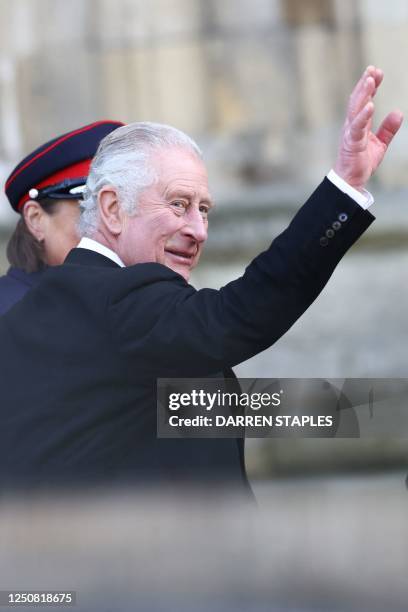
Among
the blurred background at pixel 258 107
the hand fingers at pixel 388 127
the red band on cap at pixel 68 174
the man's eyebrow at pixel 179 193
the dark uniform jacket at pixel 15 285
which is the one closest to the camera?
the hand fingers at pixel 388 127

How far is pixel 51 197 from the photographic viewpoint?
285cm

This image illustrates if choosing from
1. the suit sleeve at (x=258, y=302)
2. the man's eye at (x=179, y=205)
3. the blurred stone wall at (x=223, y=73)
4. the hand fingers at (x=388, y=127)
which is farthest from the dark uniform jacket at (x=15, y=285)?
the blurred stone wall at (x=223, y=73)

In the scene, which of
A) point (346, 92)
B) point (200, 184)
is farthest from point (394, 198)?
point (200, 184)

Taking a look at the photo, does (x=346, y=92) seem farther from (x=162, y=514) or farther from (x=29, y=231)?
(x=162, y=514)

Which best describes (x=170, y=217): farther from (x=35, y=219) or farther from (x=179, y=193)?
(x=35, y=219)

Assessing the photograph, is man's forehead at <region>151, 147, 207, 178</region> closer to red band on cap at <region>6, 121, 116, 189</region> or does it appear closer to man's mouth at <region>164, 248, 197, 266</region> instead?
man's mouth at <region>164, 248, 197, 266</region>

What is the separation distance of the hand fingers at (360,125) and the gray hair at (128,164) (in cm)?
39

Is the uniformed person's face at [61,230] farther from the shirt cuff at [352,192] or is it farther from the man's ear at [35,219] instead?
the shirt cuff at [352,192]

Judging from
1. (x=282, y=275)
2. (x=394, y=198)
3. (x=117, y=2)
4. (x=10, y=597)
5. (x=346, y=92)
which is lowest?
(x=10, y=597)

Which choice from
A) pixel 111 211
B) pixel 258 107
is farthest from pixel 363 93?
pixel 258 107

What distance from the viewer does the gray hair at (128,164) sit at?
1.95 meters

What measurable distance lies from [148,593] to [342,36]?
3933mm

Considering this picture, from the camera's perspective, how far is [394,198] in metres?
4.82

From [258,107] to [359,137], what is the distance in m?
3.30
